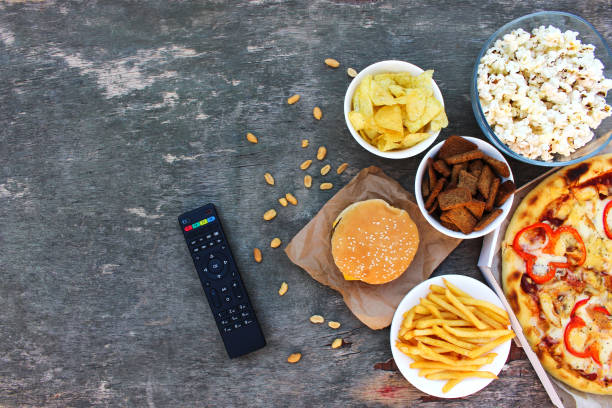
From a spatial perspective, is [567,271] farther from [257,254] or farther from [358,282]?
[257,254]

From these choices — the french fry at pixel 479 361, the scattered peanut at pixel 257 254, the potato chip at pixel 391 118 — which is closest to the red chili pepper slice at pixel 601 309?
the french fry at pixel 479 361

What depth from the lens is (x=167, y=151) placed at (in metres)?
2.05

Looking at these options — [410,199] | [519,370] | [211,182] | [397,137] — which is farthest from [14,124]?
[519,370]

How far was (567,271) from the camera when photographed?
196cm

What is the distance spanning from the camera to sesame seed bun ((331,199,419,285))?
1.86 metres

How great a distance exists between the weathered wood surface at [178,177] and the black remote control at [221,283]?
88mm

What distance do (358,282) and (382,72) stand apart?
1003mm

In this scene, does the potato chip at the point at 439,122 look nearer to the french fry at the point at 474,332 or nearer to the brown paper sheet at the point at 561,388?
the brown paper sheet at the point at 561,388

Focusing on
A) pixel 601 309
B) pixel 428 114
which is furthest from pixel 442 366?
pixel 428 114

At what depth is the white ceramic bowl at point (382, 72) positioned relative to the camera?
179 cm

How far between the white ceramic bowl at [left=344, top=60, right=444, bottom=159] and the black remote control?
0.79 meters

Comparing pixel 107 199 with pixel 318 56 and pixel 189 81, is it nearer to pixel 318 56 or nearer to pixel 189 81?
pixel 189 81

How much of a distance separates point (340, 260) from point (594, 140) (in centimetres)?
130

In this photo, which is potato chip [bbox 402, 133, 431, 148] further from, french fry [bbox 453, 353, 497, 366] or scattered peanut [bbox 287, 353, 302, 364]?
scattered peanut [bbox 287, 353, 302, 364]
